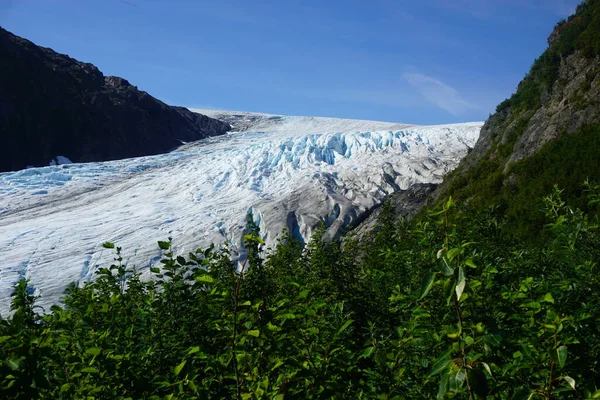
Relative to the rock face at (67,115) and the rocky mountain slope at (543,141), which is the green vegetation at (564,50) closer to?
the rocky mountain slope at (543,141)

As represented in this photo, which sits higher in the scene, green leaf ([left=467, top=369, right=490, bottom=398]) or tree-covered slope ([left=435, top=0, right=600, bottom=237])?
tree-covered slope ([left=435, top=0, right=600, bottom=237])

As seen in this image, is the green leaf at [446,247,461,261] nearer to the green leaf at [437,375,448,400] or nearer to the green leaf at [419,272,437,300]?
the green leaf at [419,272,437,300]

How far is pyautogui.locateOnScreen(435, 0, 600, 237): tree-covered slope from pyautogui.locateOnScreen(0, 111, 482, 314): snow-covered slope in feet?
22.5

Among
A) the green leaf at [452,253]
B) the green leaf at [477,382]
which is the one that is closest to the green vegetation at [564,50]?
the green leaf at [452,253]

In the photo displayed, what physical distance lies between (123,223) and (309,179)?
42.1 feet

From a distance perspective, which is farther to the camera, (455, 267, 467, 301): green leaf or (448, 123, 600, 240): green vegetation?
(448, 123, 600, 240): green vegetation

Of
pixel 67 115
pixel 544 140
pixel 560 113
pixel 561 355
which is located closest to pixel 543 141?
pixel 544 140

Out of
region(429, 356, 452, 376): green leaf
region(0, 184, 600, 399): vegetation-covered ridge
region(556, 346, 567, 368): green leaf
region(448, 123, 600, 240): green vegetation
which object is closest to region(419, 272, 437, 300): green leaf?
region(0, 184, 600, 399): vegetation-covered ridge

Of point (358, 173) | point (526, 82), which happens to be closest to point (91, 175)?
point (358, 173)

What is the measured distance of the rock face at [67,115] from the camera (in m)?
49.6

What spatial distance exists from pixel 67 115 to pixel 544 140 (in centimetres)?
4951

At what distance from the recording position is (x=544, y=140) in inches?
757

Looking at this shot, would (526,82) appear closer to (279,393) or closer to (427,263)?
(427,263)

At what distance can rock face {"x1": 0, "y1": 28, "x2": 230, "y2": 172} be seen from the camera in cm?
4956
